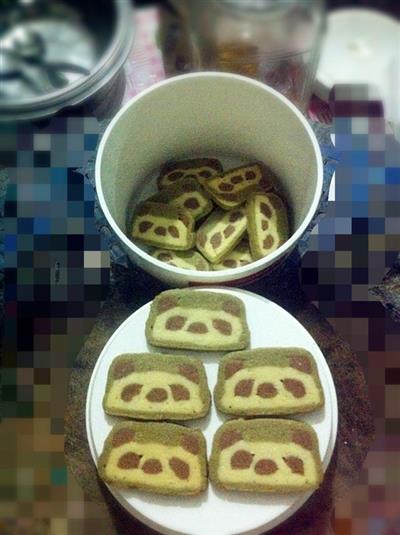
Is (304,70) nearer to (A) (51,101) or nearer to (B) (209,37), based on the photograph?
(B) (209,37)

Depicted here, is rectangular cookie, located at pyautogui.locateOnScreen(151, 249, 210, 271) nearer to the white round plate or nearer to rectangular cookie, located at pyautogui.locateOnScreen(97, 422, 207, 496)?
the white round plate

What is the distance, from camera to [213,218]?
740 mm

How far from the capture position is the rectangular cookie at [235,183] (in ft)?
2.39

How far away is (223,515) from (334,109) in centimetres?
38

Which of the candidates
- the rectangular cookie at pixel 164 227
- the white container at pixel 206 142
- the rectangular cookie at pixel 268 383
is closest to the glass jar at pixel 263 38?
the white container at pixel 206 142

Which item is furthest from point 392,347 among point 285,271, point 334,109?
point 334,109

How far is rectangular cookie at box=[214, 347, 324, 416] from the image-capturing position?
2.20ft

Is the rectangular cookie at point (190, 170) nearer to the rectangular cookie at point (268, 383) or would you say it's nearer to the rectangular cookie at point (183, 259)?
the rectangular cookie at point (183, 259)

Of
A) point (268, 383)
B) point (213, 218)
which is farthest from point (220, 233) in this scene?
point (268, 383)

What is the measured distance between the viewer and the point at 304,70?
0.70 metres

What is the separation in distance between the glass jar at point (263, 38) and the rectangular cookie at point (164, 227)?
0.43ft

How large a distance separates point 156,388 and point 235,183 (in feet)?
0.66

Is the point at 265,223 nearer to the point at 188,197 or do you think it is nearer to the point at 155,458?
the point at 188,197

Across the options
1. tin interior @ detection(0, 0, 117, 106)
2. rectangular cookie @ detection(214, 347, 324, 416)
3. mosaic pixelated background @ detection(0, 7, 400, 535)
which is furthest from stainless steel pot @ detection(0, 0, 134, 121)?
rectangular cookie @ detection(214, 347, 324, 416)
